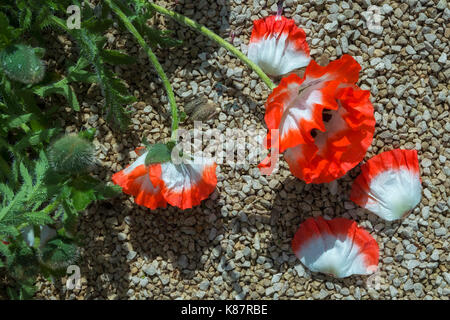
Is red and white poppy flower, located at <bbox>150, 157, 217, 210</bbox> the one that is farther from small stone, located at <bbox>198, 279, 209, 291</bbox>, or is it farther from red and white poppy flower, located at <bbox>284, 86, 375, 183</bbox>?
small stone, located at <bbox>198, 279, 209, 291</bbox>

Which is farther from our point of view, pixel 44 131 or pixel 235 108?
pixel 235 108

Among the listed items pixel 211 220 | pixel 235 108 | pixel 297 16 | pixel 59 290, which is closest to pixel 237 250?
pixel 211 220

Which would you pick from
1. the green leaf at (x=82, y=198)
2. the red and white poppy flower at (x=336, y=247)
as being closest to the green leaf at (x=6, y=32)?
the green leaf at (x=82, y=198)

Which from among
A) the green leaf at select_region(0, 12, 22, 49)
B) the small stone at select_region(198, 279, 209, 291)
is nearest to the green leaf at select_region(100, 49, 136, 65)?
the green leaf at select_region(0, 12, 22, 49)

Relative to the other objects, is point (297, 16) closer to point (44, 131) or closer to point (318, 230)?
point (318, 230)

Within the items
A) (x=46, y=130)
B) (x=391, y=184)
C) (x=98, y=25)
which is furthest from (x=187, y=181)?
(x=391, y=184)

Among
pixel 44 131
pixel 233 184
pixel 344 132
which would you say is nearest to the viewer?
pixel 344 132

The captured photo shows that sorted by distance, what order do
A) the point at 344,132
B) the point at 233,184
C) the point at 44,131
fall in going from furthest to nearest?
the point at 233,184 < the point at 44,131 < the point at 344,132
